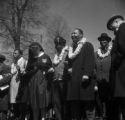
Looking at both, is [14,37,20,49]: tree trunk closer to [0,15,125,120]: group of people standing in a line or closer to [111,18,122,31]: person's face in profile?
[0,15,125,120]: group of people standing in a line

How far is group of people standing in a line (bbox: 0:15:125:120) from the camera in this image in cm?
580

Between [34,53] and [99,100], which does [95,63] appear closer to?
[99,100]

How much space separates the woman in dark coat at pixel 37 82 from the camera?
290 inches

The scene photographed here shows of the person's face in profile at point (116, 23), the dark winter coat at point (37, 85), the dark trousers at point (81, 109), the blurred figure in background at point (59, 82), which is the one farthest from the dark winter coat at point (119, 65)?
the dark winter coat at point (37, 85)

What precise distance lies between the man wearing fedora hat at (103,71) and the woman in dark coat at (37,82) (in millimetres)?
1246

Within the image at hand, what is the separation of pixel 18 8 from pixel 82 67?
17216 mm

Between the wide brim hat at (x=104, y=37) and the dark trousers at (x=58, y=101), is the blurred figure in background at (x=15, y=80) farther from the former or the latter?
the wide brim hat at (x=104, y=37)

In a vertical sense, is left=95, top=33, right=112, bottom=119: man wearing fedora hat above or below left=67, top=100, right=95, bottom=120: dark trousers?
above

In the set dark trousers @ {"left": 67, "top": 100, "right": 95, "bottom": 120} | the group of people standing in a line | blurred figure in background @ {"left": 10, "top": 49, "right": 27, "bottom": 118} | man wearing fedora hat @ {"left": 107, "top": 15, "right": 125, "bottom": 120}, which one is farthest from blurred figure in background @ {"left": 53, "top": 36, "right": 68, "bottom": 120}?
man wearing fedora hat @ {"left": 107, "top": 15, "right": 125, "bottom": 120}

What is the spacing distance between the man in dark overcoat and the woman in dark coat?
95 cm

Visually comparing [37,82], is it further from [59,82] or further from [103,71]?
[103,71]

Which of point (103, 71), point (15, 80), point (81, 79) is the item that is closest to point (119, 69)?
point (81, 79)

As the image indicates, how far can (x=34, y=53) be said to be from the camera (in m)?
7.52

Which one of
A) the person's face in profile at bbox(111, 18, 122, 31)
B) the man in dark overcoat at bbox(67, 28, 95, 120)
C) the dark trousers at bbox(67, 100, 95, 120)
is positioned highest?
the person's face in profile at bbox(111, 18, 122, 31)
